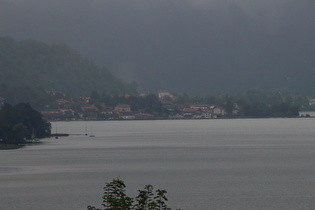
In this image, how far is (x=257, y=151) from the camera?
256ft

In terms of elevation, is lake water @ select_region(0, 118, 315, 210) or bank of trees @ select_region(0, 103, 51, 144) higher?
bank of trees @ select_region(0, 103, 51, 144)

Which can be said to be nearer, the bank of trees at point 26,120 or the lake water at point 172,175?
the lake water at point 172,175

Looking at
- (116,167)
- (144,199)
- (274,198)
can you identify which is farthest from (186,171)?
(144,199)

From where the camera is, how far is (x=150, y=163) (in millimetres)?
63969

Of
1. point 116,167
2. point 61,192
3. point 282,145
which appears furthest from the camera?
point 282,145

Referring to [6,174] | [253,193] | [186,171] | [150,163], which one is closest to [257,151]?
[150,163]

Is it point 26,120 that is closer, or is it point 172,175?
point 172,175

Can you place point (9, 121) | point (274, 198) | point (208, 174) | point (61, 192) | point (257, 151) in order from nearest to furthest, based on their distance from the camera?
point (274, 198) < point (61, 192) < point (208, 174) < point (257, 151) < point (9, 121)

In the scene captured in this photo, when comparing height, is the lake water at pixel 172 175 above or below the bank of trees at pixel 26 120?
below

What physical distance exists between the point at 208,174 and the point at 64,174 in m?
9.87

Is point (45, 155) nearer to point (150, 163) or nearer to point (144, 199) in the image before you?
point (150, 163)

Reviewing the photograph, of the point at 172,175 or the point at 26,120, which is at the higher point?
the point at 26,120

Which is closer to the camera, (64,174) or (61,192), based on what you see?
(61,192)

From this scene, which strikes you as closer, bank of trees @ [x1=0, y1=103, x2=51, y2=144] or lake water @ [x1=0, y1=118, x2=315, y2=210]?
lake water @ [x1=0, y1=118, x2=315, y2=210]
